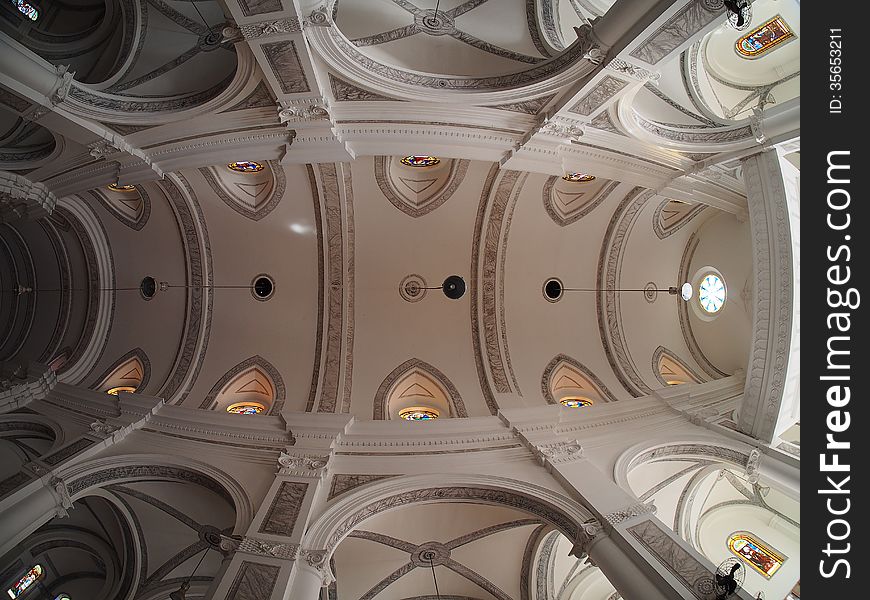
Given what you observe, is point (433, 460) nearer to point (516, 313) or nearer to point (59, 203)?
point (516, 313)

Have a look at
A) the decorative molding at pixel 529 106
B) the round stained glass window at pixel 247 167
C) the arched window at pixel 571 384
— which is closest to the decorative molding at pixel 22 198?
the round stained glass window at pixel 247 167

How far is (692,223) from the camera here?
39.8 feet

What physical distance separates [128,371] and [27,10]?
8.02 metres

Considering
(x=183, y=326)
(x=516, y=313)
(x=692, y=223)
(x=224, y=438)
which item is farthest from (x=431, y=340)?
(x=692, y=223)

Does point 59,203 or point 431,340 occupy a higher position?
point 431,340

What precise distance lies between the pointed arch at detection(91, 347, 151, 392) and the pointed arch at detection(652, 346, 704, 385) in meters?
12.1

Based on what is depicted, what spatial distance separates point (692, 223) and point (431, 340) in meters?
6.80

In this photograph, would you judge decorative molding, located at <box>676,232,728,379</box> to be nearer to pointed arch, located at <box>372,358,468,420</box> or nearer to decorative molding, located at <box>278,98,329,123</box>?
pointed arch, located at <box>372,358,468,420</box>

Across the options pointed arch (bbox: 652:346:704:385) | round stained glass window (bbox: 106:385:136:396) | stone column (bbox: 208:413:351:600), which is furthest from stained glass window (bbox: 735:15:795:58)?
round stained glass window (bbox: 106:385:136:396)

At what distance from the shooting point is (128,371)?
41.5 feet

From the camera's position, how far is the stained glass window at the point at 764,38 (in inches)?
405

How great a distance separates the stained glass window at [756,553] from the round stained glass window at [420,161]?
415 inches

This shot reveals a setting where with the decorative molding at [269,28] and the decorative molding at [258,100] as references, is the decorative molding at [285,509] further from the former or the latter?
the decorative molding at [269,28]
